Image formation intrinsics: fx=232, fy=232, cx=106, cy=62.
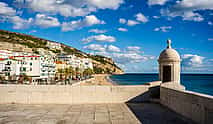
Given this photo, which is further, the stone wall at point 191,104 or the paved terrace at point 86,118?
the paved terrace at point 86,118

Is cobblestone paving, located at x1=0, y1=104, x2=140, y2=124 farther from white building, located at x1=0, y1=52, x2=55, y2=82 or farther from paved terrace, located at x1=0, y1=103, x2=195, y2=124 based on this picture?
white building, located at x1=0, y1=52, x2=55, y2=82

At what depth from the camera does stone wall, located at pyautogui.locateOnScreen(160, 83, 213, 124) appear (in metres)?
6.08

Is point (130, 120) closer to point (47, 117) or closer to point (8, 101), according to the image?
point (47, 117)

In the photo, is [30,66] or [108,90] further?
[30,66]

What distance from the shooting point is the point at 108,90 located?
36.0ft

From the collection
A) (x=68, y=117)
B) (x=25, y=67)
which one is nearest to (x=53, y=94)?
(x=68, y=117)

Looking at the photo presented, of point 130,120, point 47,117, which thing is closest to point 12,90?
point 47,117

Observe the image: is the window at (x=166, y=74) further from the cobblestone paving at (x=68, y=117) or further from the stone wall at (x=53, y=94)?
the cobblestone paving at (x=68, y=117)

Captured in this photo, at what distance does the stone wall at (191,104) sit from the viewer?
608 centimetres

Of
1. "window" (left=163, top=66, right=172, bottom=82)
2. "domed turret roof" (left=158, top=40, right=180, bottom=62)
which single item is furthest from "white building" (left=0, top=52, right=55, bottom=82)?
A: "domed turret roof" (left=158, top=40, right=180, bottom=62)

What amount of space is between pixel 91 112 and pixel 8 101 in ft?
14.8

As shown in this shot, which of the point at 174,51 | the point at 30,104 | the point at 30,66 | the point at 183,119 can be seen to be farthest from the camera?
the point at 30,66

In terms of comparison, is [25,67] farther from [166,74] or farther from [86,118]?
[86,118]

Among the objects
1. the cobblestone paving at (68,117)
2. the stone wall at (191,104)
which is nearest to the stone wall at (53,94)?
the cobblestone paving at (68,117)
